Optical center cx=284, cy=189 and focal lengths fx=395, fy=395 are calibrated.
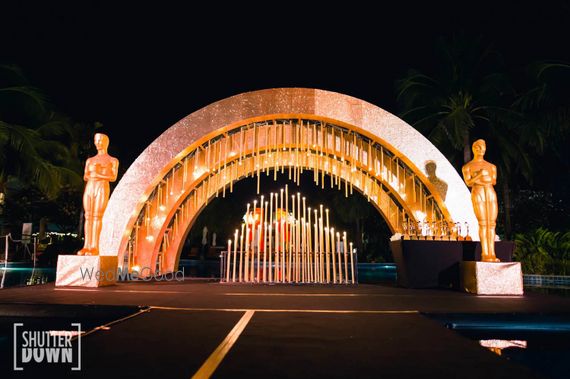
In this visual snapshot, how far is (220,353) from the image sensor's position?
241 centimetres

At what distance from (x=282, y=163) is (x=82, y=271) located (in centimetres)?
418

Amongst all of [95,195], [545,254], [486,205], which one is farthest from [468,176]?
[545,254]

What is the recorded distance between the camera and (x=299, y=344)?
104 inches

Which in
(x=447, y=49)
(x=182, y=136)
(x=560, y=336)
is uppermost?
(x=447, y=49)

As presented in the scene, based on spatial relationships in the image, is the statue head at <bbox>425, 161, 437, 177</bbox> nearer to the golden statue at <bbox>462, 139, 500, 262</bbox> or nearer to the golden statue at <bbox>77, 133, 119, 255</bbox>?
the golden statue at <bbox>462, 139, 500, 262</bbox>

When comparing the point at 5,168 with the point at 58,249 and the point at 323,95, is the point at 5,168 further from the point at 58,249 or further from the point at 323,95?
the point at 323,95

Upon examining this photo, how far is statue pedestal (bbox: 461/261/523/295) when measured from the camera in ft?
17.3

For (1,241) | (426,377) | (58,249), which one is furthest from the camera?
(1,241)

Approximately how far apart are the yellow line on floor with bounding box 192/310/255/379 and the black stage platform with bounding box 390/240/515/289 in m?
3.61

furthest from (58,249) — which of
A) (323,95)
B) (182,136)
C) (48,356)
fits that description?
(48,356)

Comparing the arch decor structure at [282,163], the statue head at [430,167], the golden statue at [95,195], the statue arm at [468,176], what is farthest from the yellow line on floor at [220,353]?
the statue head at [430,167]

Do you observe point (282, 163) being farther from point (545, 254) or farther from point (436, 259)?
point (545, 254)

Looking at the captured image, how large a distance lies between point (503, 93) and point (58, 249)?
1735cm

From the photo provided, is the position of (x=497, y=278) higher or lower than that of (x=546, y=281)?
higher
